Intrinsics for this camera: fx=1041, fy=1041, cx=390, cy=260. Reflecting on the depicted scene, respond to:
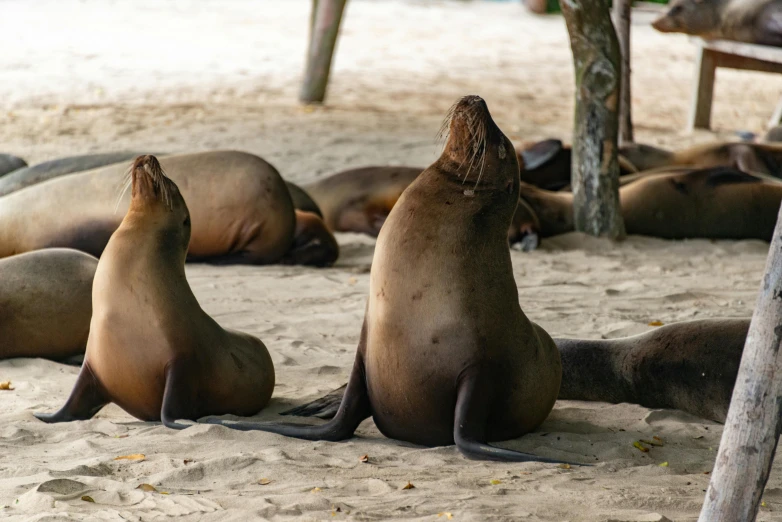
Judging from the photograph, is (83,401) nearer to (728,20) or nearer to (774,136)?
(774,136)

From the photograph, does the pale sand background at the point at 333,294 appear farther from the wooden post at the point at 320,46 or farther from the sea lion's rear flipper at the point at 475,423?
the wooden post at the point at 320,46

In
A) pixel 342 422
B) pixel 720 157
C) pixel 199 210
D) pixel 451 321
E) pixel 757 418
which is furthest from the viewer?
pixel 720 157

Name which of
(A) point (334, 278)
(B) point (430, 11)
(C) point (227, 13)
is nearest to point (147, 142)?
(A) point (334, 278)

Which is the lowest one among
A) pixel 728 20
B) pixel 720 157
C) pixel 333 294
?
pixel 333 294

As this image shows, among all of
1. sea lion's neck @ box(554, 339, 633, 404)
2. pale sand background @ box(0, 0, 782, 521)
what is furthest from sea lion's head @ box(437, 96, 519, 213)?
sea lion's neck @ box(554, 339, 633, 404)

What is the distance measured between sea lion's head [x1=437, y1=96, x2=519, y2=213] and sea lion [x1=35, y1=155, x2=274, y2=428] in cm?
96

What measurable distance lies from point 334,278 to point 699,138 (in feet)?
20.9

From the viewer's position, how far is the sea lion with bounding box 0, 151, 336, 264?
19.2 feet

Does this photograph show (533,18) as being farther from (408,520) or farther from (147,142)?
(408,520)

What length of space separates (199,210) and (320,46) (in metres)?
5.91

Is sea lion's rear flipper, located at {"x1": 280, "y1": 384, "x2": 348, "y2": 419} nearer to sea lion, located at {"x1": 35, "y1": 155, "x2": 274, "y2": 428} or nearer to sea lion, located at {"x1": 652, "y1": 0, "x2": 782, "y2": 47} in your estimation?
sea lion, located at {"x1": 35, "y1": 155, "x2": 274, "y2": 428}

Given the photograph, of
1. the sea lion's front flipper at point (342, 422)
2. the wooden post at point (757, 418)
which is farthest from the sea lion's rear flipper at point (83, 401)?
the wooden post at point (757, 418)

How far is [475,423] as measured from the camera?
117 inches

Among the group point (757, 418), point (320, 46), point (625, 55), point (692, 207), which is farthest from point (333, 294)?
point (320, 46)
